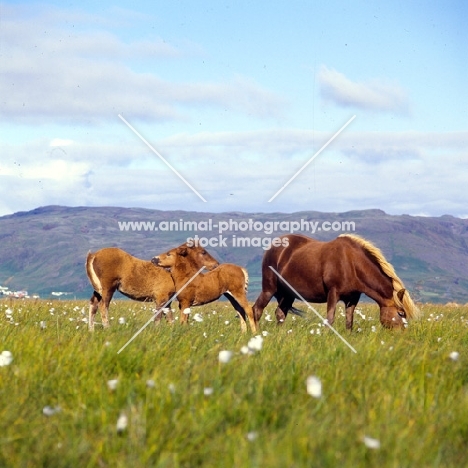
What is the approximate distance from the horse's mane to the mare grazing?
2.69 m

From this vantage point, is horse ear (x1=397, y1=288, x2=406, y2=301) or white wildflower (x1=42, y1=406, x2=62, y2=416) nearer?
white wildflower (x1=42, y1=406, x2=62, y2=416)

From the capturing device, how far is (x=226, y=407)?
5.52m

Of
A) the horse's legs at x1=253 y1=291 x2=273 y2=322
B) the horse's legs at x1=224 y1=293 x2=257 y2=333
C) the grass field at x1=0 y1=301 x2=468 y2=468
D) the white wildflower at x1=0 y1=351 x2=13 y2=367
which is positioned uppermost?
the white wildflower at x1=0 y1=351 x2=13 y2=367

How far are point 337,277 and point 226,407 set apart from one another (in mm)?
9342

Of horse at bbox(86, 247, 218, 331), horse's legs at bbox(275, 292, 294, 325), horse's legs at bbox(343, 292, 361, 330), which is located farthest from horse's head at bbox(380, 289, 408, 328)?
horse at bbox(86, 247, 218, 331)

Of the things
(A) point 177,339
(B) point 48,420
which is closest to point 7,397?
(B) point 48,420

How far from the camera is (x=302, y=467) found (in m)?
4.41

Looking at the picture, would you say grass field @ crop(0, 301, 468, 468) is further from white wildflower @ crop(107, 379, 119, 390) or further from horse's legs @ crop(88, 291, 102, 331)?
horse's legs @ crop(88, 291, 102, 331)

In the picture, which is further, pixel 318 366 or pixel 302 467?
pixel 318 366

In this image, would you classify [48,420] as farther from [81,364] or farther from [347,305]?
[347,305]

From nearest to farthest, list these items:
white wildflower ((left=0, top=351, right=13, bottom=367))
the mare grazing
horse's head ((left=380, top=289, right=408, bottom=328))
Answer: white wildflower ((left=0, top=351, right=13, bottom=367)) → horse's head ((left=380, top=289, right=408, bottom=328)) → the mare grazing

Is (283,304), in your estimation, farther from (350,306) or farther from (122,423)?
(122,423)

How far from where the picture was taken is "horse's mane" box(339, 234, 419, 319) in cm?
1323

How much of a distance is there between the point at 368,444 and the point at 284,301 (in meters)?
12.0
